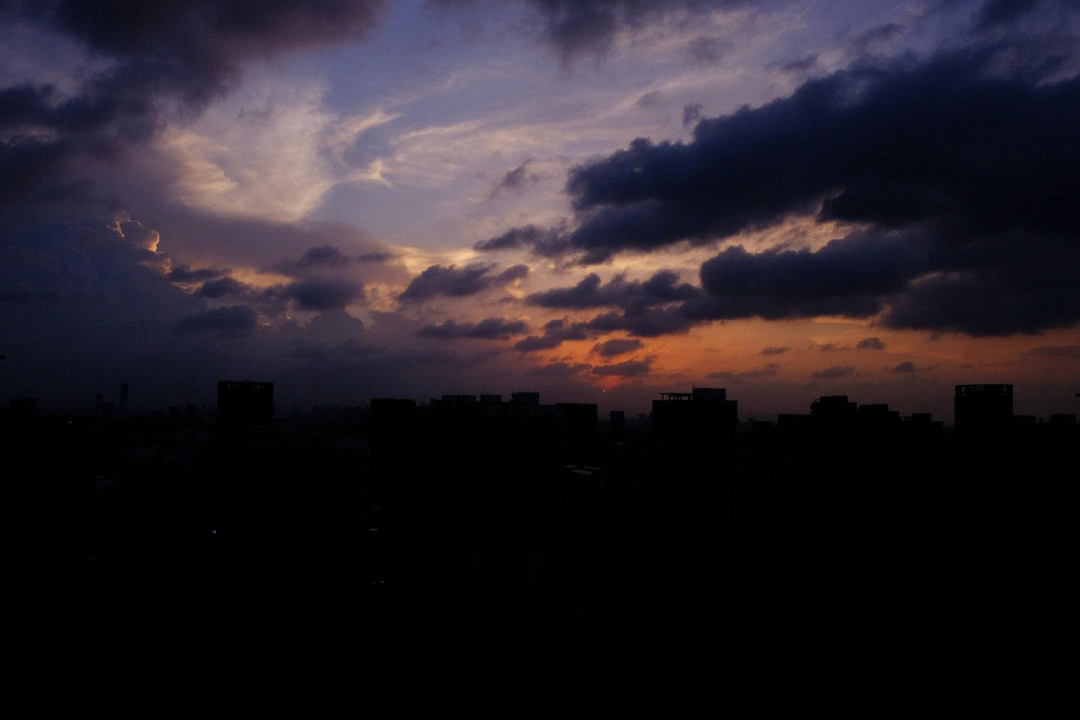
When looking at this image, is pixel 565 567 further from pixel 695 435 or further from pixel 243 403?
pixel 243 403

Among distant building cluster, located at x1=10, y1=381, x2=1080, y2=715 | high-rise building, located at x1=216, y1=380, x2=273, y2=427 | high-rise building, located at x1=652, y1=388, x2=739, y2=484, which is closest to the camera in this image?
distant building cluster, located at x1=10, y1=381, x2=1080, y2=715

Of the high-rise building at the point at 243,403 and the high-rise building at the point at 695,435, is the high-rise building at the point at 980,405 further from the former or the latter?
the high-rise building at the point at 243,403

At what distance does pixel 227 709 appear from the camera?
19812mm

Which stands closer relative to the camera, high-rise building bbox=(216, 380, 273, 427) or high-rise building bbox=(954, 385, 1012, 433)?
high-rise building bbox=(954, 385, 1012, 433)

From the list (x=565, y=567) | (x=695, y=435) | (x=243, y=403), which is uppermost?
(x=243, y=403)

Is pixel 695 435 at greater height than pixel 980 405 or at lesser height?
lesser

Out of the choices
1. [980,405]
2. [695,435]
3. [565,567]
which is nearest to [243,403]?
[565,567]

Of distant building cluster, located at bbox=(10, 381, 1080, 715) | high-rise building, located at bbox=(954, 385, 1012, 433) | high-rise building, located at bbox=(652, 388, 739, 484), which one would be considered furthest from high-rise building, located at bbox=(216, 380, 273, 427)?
high-rise building, located at bbox=(954, 385, 1012, 433)

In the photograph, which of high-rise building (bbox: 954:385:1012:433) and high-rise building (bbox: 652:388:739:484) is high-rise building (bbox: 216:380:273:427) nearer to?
high-rise building (bbox: 652:388:739:484)

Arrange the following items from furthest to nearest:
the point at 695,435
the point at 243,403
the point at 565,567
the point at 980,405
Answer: the point at 243,403 < the point at 980,405 < the point at 695,435 < the point at 565,567

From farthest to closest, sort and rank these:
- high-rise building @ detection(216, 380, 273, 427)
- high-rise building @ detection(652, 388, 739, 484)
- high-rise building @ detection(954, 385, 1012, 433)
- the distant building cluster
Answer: high-rise building @ detection(216, 380, 273, 427) < high-rise building @ detection(954, 385, 1012, 433) < high-rise building @ detection(652, 388, 739, 484) < the distant building cluster

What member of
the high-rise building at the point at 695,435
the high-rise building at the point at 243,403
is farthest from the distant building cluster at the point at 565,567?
the high-rise building at the point at 243,403

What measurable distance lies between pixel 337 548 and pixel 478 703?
7.13m

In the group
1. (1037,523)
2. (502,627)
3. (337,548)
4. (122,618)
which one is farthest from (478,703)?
(1037,523)
